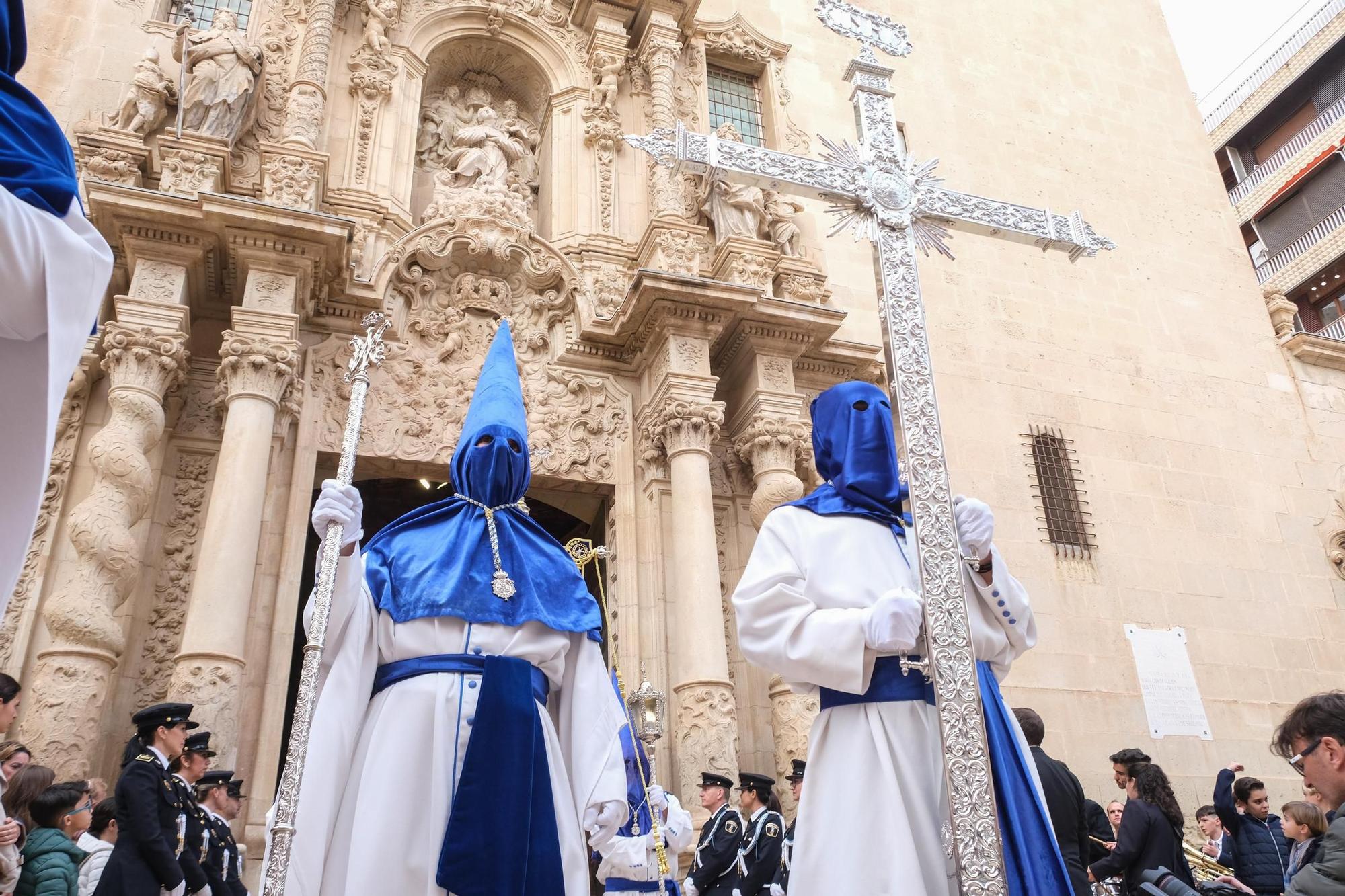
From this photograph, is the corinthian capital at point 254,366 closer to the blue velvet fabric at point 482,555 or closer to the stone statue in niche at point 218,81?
the stone statue in niche at point 218,81

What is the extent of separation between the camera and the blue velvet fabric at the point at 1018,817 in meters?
Answer: 2.92

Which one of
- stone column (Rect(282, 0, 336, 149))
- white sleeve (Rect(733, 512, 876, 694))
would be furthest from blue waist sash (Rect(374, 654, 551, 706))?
stone column (Rect(282, 0, 336, 149))

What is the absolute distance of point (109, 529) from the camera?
7.33 meters

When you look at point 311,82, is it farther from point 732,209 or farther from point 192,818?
point 192,818

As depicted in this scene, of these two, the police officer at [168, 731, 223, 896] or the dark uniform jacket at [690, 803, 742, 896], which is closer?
the police officer at [168, 731, 223, 896]

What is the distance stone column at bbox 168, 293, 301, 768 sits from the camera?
7.03m

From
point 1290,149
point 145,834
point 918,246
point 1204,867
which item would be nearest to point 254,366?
point 145,834

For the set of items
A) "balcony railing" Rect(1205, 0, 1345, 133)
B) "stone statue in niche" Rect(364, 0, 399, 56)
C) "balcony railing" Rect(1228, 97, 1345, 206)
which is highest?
"balcony railing" Rect(1205, 0, 1345, 133)

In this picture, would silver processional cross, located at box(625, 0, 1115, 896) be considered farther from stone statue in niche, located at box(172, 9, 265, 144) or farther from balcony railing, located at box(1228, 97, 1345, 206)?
balcony railing, located at box(1228, 97, 1345, 206)

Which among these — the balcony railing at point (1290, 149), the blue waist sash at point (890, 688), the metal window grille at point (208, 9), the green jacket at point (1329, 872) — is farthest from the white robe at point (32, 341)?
the balcony railing at point (1290, 149)

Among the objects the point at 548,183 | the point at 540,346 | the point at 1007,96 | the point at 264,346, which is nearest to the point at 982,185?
the point at 1007,96

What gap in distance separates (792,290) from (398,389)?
4257 millimetres

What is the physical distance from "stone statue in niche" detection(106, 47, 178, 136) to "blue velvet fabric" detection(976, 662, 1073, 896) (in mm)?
8997

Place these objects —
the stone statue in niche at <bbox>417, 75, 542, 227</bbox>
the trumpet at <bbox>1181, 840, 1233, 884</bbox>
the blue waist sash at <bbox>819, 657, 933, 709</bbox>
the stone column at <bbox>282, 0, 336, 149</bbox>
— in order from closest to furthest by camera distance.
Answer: the blue waist sash at <bbox>819, 657, 933, 709</bbox> < the trumpet at <bbox>1181, 840, 1233, 884</bbox> < the stone column at <bbox>282, 0, 336, 149</bbox> < the stone statue in niche at <bbox>417, 75, 542, 227</bbox>
